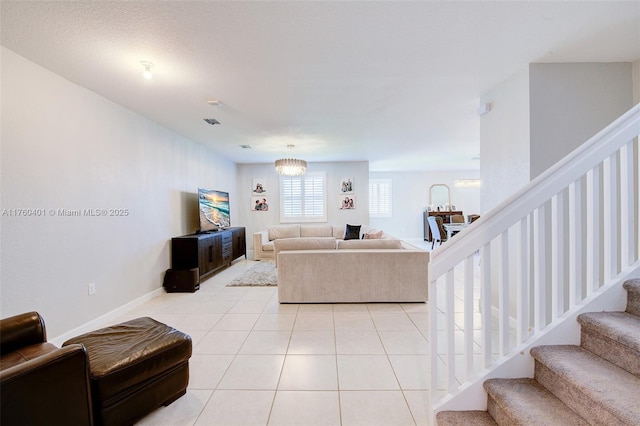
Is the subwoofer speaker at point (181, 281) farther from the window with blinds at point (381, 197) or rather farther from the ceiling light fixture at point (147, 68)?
the window with blinds at point (381, 197)

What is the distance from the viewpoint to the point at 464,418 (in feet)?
4.63

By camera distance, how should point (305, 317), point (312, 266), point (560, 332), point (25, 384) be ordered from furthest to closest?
point (312, 266)
point (305, 317)
point (560, 332)
point (25, 384)

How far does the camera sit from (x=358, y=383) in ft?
6.31

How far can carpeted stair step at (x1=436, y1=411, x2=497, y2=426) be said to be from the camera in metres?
1.38

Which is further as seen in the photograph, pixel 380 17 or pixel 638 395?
pixel 380 17

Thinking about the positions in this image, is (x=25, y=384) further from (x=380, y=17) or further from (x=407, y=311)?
(x=407, y=311)

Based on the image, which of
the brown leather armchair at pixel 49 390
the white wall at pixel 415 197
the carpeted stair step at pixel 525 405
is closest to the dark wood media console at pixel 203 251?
the brown leather armchair at pixel 49 390

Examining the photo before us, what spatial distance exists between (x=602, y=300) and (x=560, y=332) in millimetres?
294

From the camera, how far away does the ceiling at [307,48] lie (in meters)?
1.77

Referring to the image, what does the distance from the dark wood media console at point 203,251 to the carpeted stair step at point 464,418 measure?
386 centimetres

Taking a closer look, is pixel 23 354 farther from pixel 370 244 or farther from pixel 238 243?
pixel 238 243

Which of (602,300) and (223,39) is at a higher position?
(223,39)

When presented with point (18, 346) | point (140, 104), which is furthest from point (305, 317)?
point (140, 104)

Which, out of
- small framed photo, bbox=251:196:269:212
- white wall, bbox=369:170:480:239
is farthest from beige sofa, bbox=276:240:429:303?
white wall, bbox=369:170:480:239
